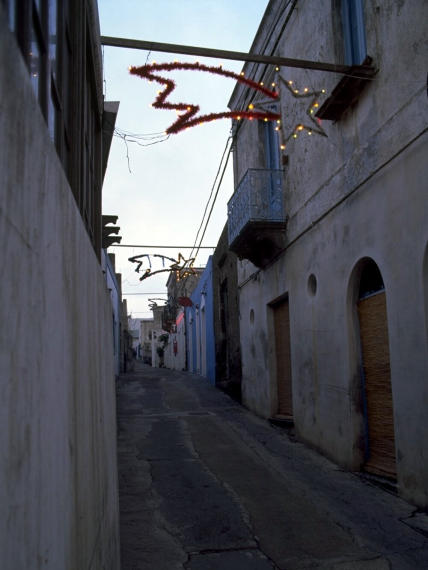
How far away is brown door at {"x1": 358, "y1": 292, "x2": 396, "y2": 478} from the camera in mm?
6664

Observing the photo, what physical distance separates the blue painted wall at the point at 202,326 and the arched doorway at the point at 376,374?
12927 mm

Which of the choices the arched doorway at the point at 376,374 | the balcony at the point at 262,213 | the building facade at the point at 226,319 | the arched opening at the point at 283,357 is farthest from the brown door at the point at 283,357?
the arched doorway at the point at 376,374

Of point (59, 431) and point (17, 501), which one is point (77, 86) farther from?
point (17, 501)

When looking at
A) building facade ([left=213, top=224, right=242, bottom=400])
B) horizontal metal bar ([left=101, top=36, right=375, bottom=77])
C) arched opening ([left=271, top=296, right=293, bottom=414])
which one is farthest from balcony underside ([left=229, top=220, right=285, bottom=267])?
horizontal metal bar ([left=101, top=36, right=375, bottom=77])

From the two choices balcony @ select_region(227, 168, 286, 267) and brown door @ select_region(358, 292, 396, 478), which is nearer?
brown door @ select_region(358, 292, 396, 478)

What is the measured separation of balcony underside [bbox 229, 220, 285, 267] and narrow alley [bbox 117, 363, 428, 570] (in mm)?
3607

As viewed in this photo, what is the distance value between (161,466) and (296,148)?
226 inches

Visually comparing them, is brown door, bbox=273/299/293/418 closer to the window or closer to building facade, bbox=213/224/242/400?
building facade, bbox=213/224/242/400

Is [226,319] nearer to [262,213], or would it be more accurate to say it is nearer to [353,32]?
[262,213]

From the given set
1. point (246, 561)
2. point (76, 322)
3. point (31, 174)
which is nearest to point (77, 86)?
point (76, 322)

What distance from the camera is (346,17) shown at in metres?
A: 7.66

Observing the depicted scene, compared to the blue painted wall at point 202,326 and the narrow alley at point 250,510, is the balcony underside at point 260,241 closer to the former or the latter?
the narrow alley at point 250,510

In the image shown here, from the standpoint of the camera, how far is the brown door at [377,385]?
6.66 m

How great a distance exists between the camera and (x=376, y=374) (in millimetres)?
6965
